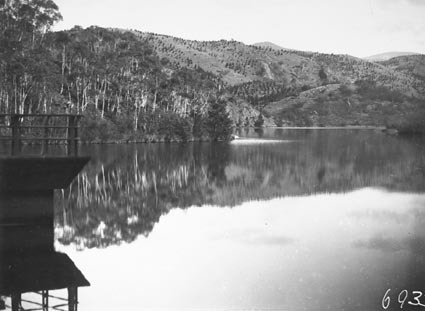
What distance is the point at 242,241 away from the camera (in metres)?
17.0

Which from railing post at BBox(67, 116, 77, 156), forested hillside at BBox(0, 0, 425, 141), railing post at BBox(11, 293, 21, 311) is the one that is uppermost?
forested hillside at BBox(0, 0, 425, 141)

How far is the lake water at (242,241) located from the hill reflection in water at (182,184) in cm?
9

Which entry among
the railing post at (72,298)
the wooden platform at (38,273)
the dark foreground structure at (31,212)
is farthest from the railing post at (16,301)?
the dark foreground structure at (31,212)

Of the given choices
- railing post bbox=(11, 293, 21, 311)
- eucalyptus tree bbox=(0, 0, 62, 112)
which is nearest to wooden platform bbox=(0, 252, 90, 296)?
railing post bbox=(11, 293, 21, 311)

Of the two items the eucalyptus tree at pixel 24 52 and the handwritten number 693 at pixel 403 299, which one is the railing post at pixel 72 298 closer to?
the handwritten number 693 at pixel 403 299

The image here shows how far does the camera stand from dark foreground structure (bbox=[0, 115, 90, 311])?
44.5 feet

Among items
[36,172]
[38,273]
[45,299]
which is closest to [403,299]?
[45,299]

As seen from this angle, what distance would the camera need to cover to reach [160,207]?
77.2ft

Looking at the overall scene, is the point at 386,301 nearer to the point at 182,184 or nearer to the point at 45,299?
the point at 45,299

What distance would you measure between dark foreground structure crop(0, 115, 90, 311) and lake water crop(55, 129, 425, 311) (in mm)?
514

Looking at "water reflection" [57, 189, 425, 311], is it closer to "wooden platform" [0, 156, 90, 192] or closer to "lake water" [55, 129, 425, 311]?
"lake water" [55, 129, 425, 311]

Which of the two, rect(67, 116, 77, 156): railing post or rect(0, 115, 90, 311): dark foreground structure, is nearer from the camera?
rect(0, 115, 90, 311): dark foreground structure

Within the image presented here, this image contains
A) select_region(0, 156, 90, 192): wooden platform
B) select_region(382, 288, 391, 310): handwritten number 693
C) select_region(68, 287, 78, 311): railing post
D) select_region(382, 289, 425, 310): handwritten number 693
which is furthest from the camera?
select_region(0, 156, 90, 192): wooden platform

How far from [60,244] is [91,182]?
1521 centimetres
